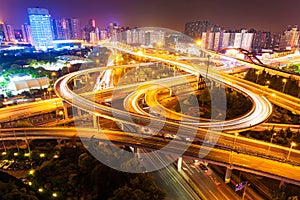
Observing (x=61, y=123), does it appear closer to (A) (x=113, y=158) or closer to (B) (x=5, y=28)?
(A) (x=113, y=158)

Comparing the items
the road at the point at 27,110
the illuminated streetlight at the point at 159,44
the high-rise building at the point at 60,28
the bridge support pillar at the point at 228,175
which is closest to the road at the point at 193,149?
the bridge support pillar at the point at 228,175

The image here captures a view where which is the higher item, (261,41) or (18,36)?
(18,36)

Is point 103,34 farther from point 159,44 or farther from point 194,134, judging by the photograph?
point 194,134

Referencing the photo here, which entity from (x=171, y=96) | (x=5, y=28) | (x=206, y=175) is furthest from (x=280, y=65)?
(x=5, y=28)

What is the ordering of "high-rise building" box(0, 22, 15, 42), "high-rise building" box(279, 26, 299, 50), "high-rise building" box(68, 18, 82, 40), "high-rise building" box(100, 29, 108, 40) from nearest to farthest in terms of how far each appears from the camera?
1. "high-rise building" box(279, 26, 299, 50)
2. "high-rise building" box(100, 29, 108, 40)
3. "high-rise building" box(0, 22, 15, 42)
4. "high-rise building" box(68, 18, 82, 40)

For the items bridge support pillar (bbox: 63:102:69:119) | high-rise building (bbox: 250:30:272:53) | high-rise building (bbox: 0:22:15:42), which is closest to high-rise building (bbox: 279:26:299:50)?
high-rise building (bbox: 250:30:272:53)

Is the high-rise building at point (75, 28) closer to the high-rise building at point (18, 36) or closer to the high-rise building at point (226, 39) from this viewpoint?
the high-rise building at point (18, 36)

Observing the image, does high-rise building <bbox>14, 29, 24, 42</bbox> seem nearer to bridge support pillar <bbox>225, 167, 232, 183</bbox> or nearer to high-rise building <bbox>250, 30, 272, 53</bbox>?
high-rise building <bbox>250, 30, 272, 53</bbox>

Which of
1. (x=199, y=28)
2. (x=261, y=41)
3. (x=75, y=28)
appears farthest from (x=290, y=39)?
(x=75, y=28)
